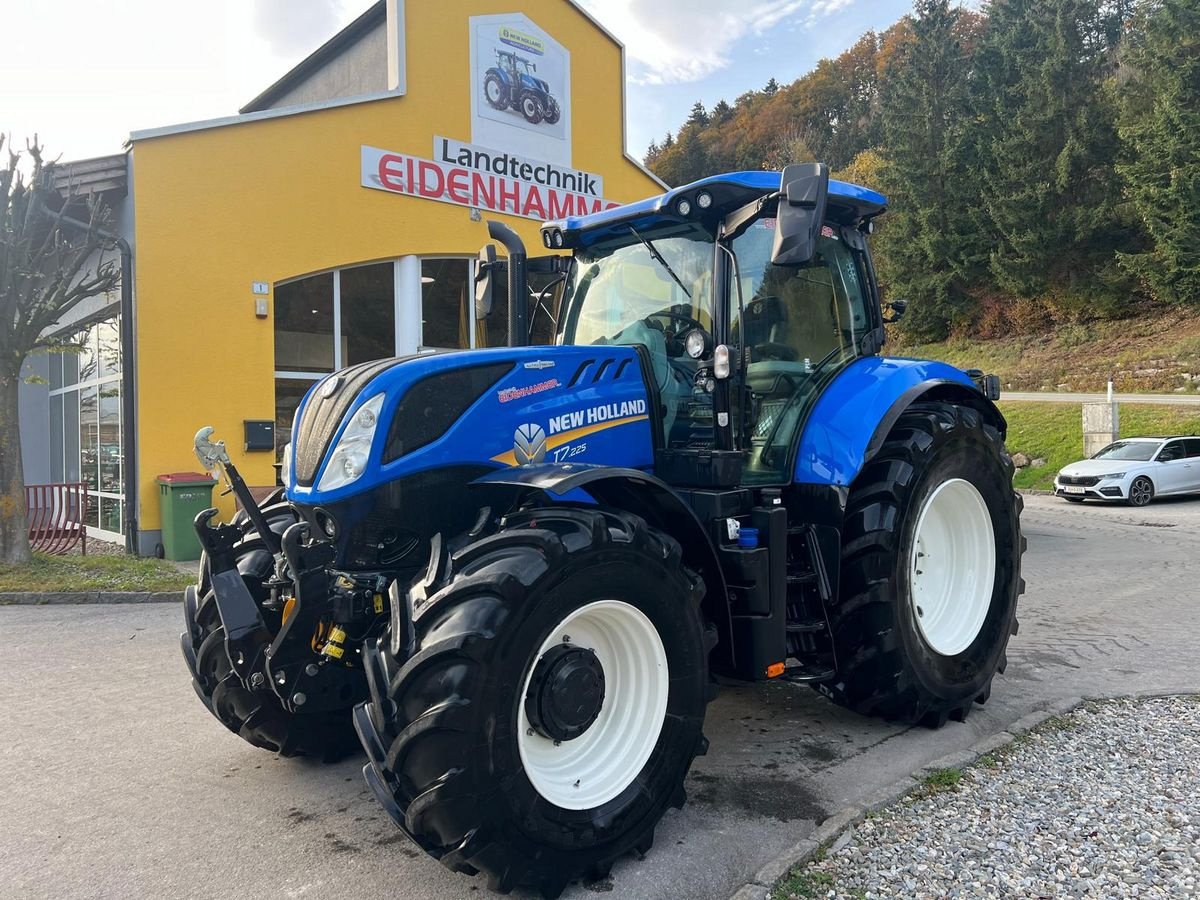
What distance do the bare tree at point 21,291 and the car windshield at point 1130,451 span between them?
1807 cm

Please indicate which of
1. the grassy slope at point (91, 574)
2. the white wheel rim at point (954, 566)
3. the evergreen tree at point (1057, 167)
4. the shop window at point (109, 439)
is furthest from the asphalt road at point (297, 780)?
the evergreen tree at point (1057, 167)

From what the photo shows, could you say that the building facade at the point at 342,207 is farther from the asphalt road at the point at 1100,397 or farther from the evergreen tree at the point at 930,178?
the evergreen tree at the point at 930,178

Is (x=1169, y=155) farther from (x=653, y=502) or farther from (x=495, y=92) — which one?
(x=653, y=502)

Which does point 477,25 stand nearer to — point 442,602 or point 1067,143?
point 442,602

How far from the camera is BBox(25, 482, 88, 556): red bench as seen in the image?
34.6ft

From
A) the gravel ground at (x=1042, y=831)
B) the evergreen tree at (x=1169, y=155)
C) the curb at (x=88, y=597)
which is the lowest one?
the curb at (x=88, y=597)

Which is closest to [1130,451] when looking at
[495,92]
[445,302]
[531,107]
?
[531,107]

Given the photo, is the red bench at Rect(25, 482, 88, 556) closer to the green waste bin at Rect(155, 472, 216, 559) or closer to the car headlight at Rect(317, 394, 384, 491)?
the green waste bin at Rect(155, 472, 216, 559)

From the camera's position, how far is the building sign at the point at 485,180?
11695 mm

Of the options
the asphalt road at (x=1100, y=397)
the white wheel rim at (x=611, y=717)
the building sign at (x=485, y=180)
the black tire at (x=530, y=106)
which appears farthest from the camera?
the asphalt road at (x=1100, y=397)

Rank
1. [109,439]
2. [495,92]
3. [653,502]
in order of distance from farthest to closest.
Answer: [495,92], [109,439], [653,502]

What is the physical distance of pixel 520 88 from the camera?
12.9 metres

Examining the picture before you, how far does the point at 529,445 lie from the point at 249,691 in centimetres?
159

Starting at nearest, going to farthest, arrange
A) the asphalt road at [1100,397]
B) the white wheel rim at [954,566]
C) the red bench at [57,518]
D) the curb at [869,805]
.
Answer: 1. the curb at [869,805]
2. the white wheel rim at [954,566]
3. the red bench at [57,518]
4. the asphalt road at [1100,397]
